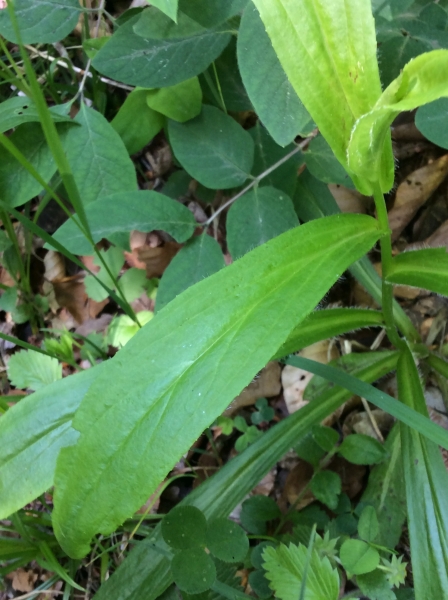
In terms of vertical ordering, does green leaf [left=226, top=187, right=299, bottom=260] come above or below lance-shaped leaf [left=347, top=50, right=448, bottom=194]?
below

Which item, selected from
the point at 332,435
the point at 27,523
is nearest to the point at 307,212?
the point at 332,435

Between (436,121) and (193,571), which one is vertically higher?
(436,121)

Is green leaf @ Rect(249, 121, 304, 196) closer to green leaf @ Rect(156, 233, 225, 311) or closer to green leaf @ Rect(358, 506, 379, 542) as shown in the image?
green leaf @ Rect(156, 233, 225, 311)

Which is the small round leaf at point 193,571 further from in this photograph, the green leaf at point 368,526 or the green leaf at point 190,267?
the green leaf at point 190,267

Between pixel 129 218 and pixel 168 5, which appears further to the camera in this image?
pixel 129 218

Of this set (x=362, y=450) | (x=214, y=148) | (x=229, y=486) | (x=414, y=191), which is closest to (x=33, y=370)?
(x=229, y=486)

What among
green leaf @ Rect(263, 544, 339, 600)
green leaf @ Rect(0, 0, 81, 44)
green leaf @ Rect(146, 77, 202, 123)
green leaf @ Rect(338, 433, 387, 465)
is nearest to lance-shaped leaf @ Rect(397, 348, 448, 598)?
green leaf @ Rect(338, 433, 387, 465)

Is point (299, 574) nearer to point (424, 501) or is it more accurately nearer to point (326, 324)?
point (424, 501)
